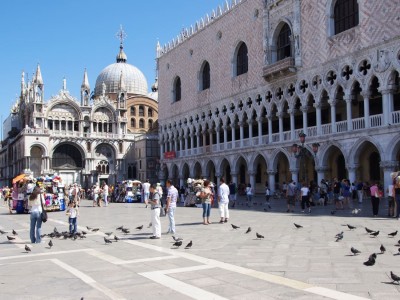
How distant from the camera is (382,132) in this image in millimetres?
23766

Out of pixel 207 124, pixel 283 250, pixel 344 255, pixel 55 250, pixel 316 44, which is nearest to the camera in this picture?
pixel 344 255

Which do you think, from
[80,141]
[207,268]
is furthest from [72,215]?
[80,141]

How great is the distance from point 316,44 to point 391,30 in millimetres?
5668

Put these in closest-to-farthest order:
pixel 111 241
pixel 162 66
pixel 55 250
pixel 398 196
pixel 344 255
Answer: pixel 344 255 → pixel 55 250 → pixel 111 241 → pixel 398 196 → pixel 162 66

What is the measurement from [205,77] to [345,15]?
661 inches

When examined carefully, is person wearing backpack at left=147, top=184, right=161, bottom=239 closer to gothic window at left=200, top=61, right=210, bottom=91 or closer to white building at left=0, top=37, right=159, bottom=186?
gothic window at left=200, top=61, right=210, bottom=91

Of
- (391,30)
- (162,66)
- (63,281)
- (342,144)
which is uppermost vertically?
(162,66)

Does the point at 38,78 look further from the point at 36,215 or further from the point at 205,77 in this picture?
the point at 36,215

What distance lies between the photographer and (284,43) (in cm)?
3197

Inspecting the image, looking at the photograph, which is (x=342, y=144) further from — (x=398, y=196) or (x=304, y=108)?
(x=398, y=196)

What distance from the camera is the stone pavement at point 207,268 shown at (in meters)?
5.83

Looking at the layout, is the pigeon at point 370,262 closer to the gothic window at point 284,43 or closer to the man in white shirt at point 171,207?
the man in white shirt at point 171,207

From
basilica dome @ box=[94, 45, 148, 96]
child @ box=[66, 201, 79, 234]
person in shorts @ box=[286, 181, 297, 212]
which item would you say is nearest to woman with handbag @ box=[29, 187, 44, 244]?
child @ box=[66, 201, 79, 234]

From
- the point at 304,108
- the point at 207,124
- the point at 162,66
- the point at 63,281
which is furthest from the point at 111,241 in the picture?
the point at 162,66
